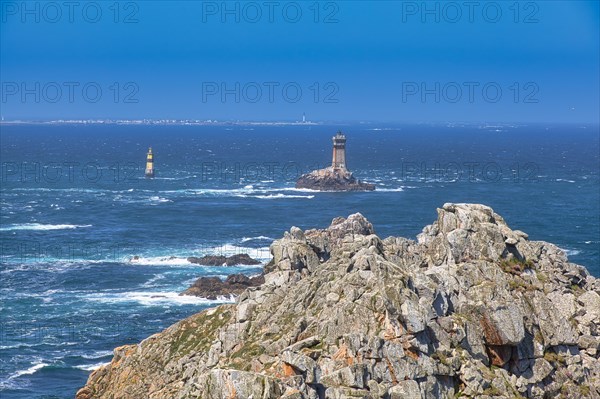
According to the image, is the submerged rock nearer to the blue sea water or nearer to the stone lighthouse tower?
the blue sea water

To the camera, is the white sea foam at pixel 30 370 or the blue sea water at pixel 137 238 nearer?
the white sea foam at pixel 30 370

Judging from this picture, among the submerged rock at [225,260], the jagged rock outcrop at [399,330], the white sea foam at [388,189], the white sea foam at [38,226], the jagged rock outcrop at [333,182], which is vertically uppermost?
the jagged rock outcrop at [399,330]

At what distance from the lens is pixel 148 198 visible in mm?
172500

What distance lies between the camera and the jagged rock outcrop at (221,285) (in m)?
87.9

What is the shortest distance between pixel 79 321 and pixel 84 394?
3191 centimetres

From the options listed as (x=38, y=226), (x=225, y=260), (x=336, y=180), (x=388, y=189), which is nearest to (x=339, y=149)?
(x=336, y=180)

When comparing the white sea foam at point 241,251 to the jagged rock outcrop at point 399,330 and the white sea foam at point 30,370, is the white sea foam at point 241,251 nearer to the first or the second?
the white sea foam at point 30,370

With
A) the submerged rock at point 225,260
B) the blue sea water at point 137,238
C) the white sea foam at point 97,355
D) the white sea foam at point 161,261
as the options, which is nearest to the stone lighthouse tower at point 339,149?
the blue sea water at point 137,238

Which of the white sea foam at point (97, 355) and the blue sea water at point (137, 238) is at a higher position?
the blue sea water at point (137, 238)

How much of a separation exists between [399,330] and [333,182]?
150m

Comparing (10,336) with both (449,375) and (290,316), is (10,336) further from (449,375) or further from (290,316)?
(449,375)

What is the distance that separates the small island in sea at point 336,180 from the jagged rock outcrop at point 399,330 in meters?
135

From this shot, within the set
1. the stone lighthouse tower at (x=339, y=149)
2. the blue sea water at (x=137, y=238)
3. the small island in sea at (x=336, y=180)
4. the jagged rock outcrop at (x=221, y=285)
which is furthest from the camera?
the stone lighthouse tower at (x=339, y=149)

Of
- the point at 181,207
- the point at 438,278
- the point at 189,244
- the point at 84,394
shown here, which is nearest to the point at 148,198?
the point at 181,207
